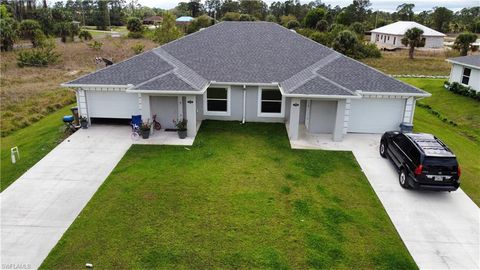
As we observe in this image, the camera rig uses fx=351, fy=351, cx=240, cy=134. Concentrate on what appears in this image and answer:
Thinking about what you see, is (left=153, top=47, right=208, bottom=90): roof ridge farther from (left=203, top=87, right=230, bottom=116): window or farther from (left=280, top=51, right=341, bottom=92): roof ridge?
(left=280, top=51, right=341, bottom=92): roof ridge

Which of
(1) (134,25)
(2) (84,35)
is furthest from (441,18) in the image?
(2) (84,35)

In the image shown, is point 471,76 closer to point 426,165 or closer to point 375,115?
point 375,115

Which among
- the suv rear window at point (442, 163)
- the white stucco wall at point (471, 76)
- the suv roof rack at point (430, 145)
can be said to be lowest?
the suv rear window at point (442, 163)

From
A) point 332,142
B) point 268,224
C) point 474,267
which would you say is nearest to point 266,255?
point 268,224

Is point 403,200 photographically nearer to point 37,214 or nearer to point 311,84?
point 311,84

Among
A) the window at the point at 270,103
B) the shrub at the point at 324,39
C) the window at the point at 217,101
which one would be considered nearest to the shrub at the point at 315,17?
the shrub at the point at 324,39

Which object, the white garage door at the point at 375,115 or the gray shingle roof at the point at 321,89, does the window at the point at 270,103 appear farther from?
the white garage door at the point at 375,115
